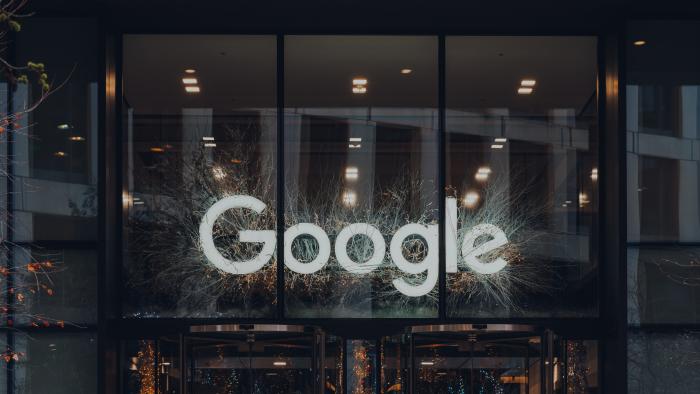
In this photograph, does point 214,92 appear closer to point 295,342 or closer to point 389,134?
point 389,134

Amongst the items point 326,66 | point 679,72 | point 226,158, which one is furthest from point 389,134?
point 679,72

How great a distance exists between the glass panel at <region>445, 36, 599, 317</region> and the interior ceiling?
37mm

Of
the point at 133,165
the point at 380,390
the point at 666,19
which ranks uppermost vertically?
the point at 666,19

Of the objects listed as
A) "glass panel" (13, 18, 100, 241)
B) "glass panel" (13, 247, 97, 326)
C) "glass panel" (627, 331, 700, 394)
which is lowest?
"glass panel" (627, 331, 700, 394)

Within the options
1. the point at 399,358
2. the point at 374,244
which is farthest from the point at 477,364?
the point at 374,244

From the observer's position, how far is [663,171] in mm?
11875

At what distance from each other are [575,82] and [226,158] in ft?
13.8

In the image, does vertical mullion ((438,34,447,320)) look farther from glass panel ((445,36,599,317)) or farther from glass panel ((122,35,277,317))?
glass panel ((122,35,277,317))

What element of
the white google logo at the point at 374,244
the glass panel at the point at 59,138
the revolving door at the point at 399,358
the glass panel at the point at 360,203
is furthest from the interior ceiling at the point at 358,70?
the revolving door at the point at 399,358

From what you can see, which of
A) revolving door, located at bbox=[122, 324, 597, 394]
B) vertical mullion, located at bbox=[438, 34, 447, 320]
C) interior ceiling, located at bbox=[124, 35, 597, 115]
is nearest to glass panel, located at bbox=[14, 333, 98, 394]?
revolving door, located at bbox=[122, 324, 597, 394]

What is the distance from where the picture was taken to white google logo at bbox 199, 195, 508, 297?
467 inches

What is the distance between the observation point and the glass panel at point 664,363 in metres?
11.6

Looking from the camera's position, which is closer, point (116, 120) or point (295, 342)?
point (295, 342)

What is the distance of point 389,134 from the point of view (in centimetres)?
1198
